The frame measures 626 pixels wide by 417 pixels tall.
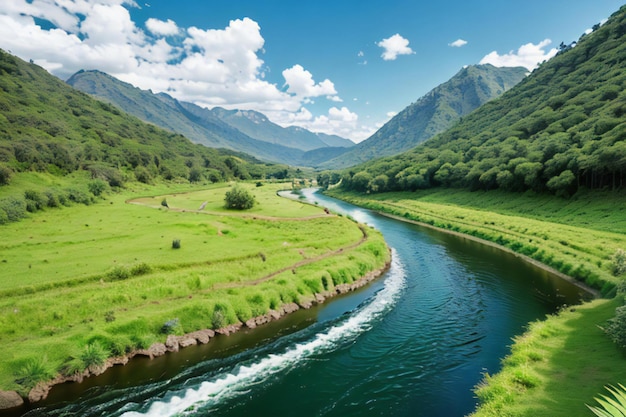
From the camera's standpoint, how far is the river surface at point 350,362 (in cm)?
2603

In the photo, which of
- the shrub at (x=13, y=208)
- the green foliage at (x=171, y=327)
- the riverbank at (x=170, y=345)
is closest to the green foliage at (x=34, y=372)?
the riverbank at (x=170, y=345)

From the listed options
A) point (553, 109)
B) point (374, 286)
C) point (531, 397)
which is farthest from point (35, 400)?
point (553, 109)

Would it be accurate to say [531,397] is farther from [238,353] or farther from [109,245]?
[109,245]

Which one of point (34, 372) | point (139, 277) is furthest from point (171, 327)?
point (139, 277)

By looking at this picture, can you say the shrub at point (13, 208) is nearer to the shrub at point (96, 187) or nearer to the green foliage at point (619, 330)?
the shrub at point (96, 187)

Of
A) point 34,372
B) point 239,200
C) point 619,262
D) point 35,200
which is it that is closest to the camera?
point 34,372

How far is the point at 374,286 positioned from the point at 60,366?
39.8m

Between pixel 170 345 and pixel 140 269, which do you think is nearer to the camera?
pixel 170 345

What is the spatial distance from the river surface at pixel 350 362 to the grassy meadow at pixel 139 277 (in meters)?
3.13

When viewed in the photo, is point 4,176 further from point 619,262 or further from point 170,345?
point 619,262

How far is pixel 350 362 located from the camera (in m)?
31.9

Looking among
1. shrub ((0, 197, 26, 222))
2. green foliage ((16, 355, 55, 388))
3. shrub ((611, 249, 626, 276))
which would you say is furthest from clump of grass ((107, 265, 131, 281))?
shrub ((611, 249, 626, 276))

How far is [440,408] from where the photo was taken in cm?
2538

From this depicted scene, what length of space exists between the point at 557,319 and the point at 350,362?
24349 millimetres
